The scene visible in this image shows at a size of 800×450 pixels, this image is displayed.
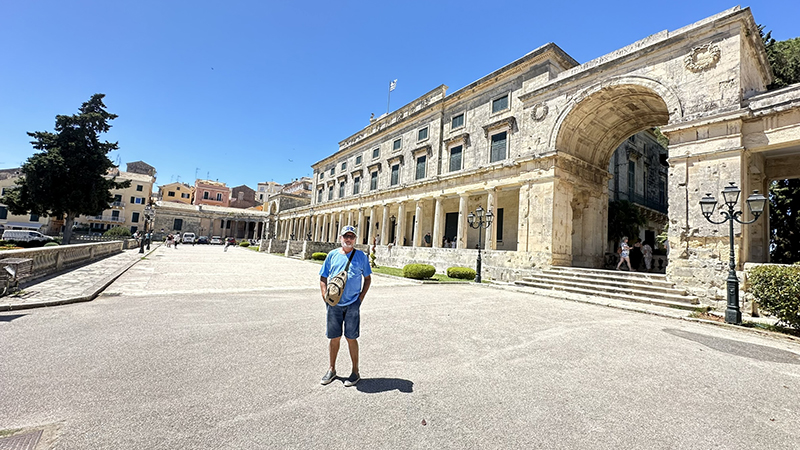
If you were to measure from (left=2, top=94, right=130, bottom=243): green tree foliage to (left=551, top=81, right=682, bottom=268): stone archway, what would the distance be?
1455 inches

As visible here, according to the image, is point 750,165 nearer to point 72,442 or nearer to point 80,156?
point 72,442

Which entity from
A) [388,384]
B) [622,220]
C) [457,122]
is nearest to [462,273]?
[457,122]

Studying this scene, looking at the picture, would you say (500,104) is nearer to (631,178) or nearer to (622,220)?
(622,220)

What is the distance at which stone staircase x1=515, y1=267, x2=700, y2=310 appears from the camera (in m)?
10.0

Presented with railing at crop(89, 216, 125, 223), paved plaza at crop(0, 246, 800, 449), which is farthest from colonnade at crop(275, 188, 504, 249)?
railing at crop(89, 216, 125, 223)

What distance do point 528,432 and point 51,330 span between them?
7.05 meters

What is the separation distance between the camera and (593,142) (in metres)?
17.1

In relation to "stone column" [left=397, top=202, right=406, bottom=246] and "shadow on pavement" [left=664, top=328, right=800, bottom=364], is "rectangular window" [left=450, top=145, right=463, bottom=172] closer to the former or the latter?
"stone column" [left=397, top=202, right=406, bottom=246]

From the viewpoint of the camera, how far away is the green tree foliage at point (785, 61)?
15.6 metres

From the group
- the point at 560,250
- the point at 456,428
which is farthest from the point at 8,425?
Result: the point at 560,250

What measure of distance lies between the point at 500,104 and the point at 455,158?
14.4 ft

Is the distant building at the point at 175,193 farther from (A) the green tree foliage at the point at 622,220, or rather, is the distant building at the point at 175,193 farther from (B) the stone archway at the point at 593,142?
(A) the green tree foliage at the point at 622,220

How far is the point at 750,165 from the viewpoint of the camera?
433 inches

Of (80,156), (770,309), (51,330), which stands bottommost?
(51,330)
